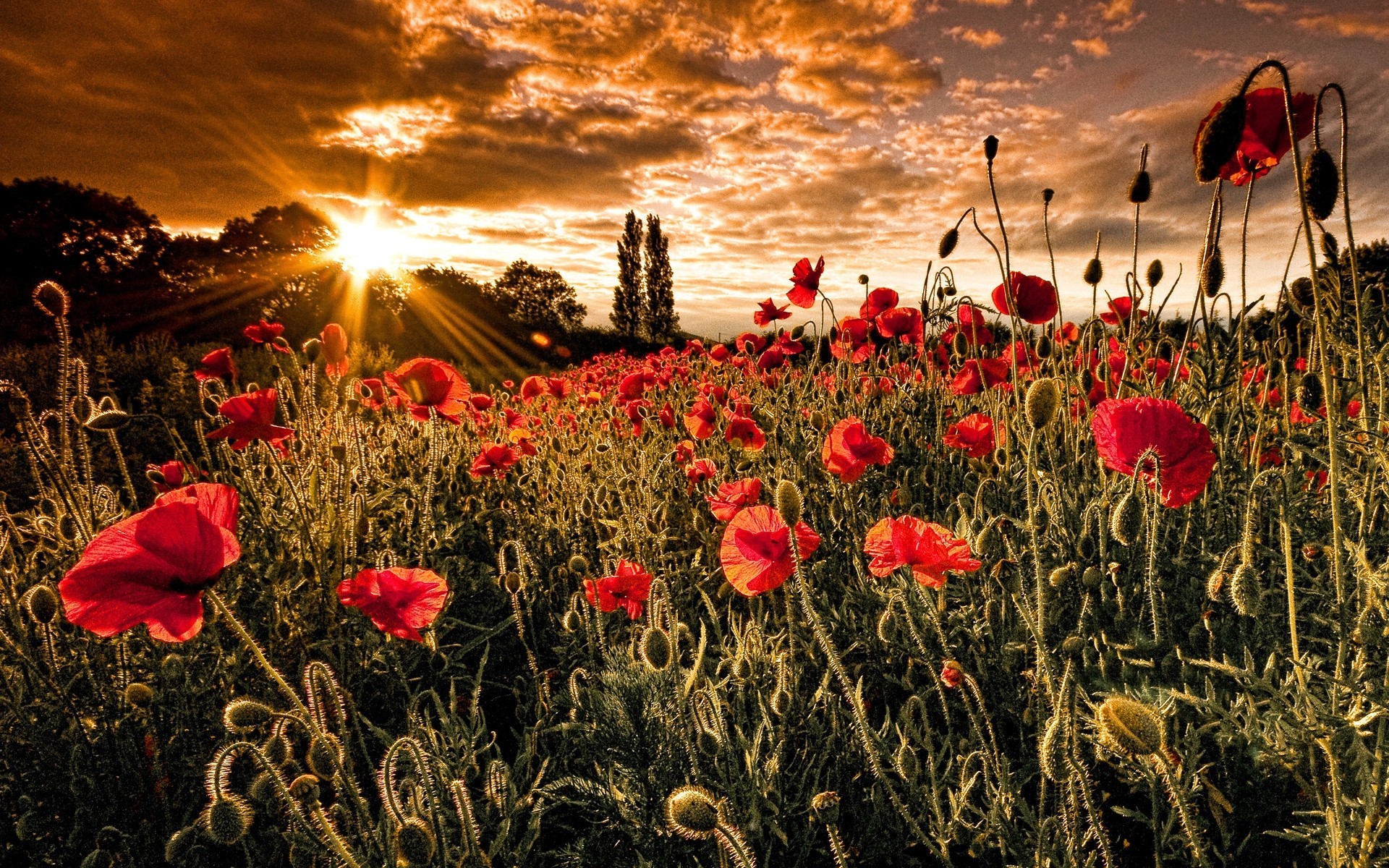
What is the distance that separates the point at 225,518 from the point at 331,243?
1056 inches

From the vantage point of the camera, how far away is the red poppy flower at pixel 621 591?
6.28ft

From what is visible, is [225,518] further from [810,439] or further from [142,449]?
[142,449]

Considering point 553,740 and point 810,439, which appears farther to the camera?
point 810,439

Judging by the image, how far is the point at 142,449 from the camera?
5316 millimetres

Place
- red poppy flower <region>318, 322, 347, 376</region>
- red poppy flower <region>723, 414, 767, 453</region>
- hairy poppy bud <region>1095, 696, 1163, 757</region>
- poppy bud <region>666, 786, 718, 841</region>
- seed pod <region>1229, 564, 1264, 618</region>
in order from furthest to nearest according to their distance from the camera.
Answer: red poppy flower <region>318, 322, 347, 376</region> < red poppy flower <region>723, 414, 767, 453</region> < seed pod <region>1229, 564, 1264, 618</region> < poppy bud <region>666, 786, 718, 841</region> < hairy poppy bud <region>1095, 696, 1163, 757</region>

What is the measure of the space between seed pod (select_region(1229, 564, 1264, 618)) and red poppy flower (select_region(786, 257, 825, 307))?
245cm

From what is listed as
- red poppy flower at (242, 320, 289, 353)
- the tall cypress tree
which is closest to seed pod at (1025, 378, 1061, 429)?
red poppy flower at (242, 320, 289, 353)

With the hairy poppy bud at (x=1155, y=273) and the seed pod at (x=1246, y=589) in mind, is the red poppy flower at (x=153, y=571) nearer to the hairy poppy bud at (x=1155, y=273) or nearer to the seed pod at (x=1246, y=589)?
the seed pod at (x=1246, y=589)

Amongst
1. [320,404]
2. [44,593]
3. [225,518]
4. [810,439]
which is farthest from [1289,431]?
[320,404]

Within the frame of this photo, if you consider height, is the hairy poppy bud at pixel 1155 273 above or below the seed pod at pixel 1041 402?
above

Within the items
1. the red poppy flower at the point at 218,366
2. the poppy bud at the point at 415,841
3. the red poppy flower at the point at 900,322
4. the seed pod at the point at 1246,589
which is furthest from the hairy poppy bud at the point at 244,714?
the red poppy flower at the point at 900,322

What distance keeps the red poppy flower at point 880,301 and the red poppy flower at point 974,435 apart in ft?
3.84

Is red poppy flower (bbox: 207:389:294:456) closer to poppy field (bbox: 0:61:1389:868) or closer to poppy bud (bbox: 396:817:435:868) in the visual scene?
poppy field (bbox: 0:61:1389:868)

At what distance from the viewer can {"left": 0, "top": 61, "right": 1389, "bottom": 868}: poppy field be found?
1.14m
